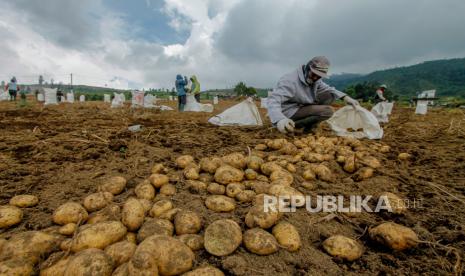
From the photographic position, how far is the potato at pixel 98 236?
45.7 inches

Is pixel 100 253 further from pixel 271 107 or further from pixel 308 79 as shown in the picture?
pixel 308 79

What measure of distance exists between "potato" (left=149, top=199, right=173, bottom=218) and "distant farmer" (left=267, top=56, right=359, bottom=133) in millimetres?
2125

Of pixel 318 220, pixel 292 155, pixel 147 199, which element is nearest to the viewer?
pixel 318 220

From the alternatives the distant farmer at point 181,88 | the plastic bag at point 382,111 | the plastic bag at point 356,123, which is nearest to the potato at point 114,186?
the plastic bag at point 356,123

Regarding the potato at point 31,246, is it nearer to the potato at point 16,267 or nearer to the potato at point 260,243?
the potato at point 16,267

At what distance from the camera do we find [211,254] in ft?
3.95

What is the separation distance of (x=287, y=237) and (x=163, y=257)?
0.63m

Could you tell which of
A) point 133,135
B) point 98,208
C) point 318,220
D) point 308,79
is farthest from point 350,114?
point 98,208

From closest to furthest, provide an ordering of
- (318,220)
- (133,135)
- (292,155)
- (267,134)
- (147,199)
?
1. (318,220)
2. (147,199)
3. (292,155)
4. (133,135)
5. (267,134)

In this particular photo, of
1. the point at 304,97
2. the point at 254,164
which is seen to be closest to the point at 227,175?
the point at 254,164

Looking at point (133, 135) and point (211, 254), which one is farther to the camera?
point (133, 135)

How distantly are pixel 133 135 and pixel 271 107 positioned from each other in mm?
2048

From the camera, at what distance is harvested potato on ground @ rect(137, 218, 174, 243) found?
1.27 m

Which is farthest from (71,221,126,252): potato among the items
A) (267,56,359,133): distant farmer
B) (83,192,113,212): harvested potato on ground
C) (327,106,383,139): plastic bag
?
(327,106,383,139): plastic bag
